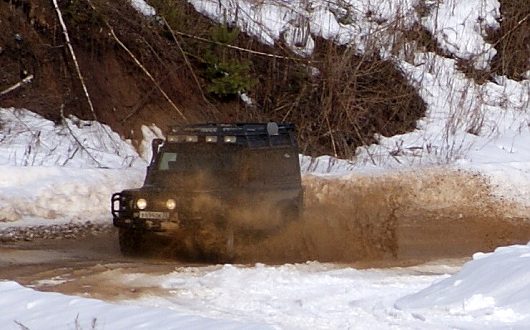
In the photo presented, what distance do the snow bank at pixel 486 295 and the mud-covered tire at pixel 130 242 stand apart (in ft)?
17.1

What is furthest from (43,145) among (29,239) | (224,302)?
(224,302)

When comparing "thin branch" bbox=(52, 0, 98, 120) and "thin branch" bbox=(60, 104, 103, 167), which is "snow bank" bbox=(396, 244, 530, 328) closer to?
"thin branch" bbox=(60, 104, 103, 167)

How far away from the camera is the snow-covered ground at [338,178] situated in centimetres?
877

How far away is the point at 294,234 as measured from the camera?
46.9 feet

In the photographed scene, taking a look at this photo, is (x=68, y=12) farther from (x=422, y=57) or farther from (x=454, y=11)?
(x=454, y=11)

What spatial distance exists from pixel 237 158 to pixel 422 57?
57.7ft

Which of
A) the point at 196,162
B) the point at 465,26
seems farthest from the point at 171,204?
the point at 465,26

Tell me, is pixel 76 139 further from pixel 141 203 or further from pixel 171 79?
pixel 141 203

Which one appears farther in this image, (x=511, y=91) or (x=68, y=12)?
(x=511, y=91)

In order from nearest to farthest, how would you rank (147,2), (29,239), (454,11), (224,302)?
1. (224,302)
2. (29,239)
3. (147,2)
4. (454,11)

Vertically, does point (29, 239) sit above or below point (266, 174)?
below

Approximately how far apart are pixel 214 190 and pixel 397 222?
17.6 ft

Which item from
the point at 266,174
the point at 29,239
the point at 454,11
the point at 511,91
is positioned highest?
the point at 454,11

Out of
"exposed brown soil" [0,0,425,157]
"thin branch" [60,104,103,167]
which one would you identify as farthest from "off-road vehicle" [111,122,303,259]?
"exposed brown soil" [0,0,425,157]
